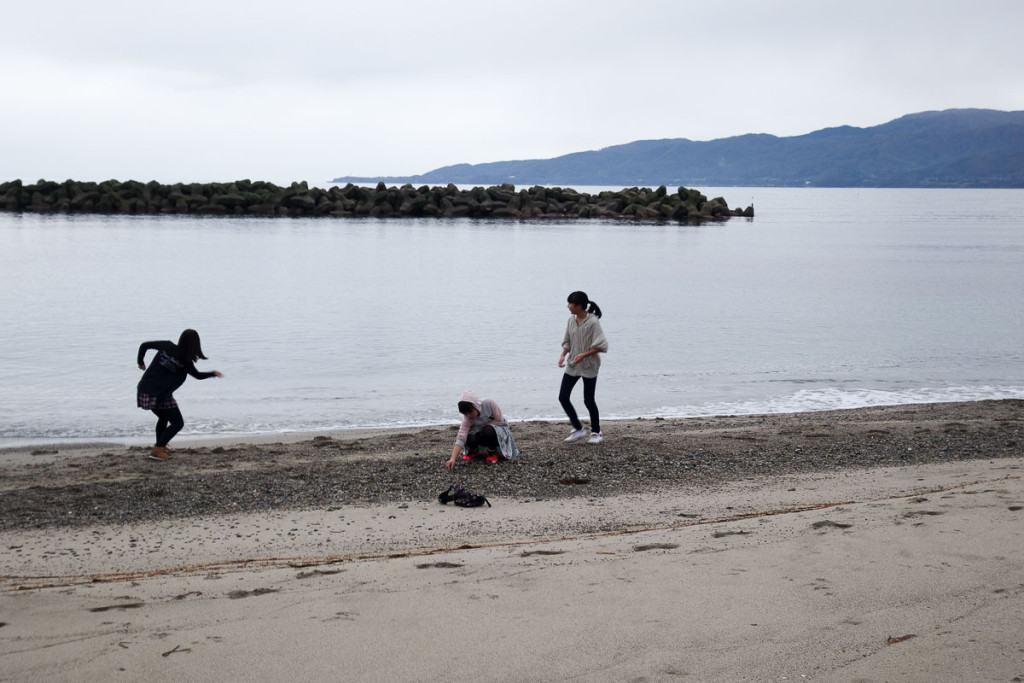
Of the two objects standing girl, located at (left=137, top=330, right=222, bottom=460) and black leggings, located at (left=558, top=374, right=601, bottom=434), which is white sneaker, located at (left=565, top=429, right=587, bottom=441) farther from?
standing girl, located at (left=137, top=330, right=222, bottom=460)

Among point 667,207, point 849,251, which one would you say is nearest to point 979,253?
point 849,251

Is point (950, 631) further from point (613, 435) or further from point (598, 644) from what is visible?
point (613, 435)

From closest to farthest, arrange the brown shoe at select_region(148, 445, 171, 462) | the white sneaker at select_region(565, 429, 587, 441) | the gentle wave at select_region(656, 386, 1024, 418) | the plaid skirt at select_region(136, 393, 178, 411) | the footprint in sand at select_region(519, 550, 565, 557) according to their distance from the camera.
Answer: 1. the footprint in sand at select_region(519, 550, 565, 557)
2. the plaid skirt at select_region(136, 393, 178, 411)
3. the brown shoe at select_region(148, 445, 171, 462)
4. the white sneaker at select_region(565, 429, 587, 441)
5. the gentle wave at select_region(656, 386, 1024, 418)

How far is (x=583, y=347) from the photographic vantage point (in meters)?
9.52

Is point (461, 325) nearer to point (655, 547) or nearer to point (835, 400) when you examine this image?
point (835, 400)

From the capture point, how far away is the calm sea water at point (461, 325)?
45.3ft

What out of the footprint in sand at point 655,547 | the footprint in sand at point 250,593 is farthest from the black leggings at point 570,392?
the footprint in sand at point 250,593

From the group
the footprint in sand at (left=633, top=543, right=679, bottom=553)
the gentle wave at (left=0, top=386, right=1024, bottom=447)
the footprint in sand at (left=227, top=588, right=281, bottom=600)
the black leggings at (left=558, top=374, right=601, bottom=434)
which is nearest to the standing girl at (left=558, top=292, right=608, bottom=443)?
the black leggings at (left=558, top=374, right=601, bottom=434)

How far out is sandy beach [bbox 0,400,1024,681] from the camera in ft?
14.5

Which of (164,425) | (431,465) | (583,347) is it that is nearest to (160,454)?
(164,425)

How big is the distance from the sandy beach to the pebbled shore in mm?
42

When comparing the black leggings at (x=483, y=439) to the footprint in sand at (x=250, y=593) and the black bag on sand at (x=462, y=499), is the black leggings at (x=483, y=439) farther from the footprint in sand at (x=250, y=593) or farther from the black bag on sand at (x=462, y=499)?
the footprint in sand at (x=250, y=593)

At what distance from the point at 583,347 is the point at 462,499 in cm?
256

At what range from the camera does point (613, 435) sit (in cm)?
1054
